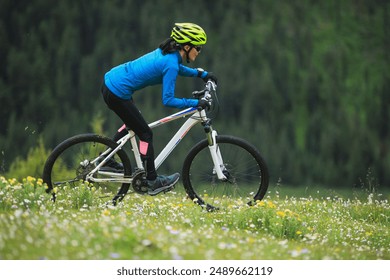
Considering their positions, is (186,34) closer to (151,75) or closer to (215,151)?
(151,75)

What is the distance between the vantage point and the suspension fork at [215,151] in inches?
376

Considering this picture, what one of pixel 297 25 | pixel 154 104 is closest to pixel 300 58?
pixel 297 25

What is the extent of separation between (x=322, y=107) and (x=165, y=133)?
3347 cm

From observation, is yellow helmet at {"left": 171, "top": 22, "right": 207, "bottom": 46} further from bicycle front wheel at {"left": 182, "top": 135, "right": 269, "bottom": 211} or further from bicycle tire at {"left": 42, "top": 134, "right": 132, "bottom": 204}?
bicycle tire at {"left": 42, "top": 134, "right": 132, "bottom": 204}

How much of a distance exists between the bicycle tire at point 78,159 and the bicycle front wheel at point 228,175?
0.99m

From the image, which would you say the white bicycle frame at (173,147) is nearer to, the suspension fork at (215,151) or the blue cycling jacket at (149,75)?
the suspension fork at (215,151)

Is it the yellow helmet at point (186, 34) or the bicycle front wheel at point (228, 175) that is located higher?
the yellow helmet at point (186, 34)

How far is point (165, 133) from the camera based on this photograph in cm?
7425

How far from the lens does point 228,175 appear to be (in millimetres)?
9750

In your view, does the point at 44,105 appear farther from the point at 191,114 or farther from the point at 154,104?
the point at 191,114

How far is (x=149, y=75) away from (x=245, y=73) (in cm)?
8457

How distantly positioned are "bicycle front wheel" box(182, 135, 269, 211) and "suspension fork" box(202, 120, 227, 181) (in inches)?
2.2

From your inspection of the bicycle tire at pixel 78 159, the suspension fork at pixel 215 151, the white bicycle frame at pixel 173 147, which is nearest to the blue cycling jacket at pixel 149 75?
the white bicycle frame at pixel 173 147
